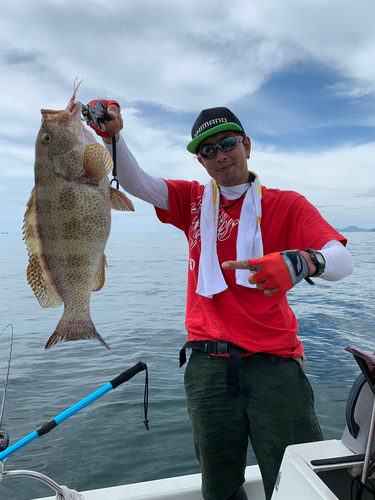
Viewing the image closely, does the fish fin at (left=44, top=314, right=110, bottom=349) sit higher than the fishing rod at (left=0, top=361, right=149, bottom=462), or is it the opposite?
the fish fin at (left=44, top=314, right=110, bottom=349)

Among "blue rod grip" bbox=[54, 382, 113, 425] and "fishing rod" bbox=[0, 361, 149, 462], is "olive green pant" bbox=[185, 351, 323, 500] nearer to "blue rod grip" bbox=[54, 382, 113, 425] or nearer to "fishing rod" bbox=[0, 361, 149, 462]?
"fishing rod" bbox=[0, 361, 149, 462]

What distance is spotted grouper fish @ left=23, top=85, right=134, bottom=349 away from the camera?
159cm

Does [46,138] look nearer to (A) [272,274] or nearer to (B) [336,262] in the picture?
(A) [272,274]

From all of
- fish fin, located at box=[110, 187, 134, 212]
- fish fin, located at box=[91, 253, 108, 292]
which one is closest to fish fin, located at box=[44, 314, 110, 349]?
fish fin, located at box=[91, 253, 108, 292]

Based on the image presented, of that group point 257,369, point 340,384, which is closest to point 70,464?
point 257,369

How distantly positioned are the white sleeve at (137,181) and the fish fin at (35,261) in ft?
2.67

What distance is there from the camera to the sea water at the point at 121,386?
4.17 m

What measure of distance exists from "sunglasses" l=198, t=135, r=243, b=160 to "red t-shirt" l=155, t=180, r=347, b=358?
1.27 ft

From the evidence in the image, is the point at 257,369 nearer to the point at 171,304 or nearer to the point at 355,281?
the point at 171,304

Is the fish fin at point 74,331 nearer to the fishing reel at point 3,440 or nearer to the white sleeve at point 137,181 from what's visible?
the white sleeve at point 137,181

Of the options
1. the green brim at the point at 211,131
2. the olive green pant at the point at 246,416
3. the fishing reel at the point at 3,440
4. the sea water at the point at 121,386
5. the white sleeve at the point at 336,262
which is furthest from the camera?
the sea water at the point at 121,386

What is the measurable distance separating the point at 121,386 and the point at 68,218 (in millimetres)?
5206

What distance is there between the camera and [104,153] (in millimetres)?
1628

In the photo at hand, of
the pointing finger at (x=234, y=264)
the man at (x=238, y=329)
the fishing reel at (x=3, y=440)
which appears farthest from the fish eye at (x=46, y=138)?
the fishing reel at (x=3, y=440)
